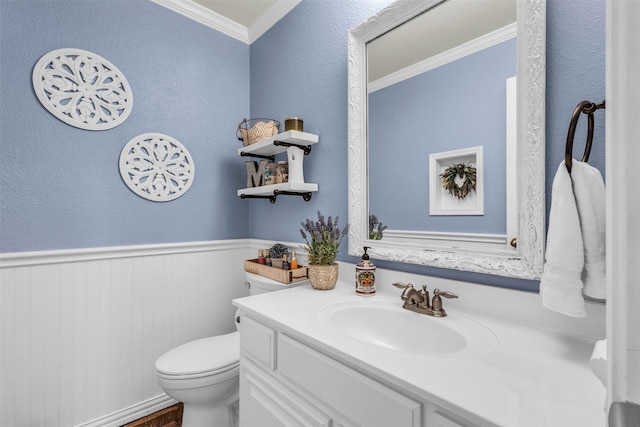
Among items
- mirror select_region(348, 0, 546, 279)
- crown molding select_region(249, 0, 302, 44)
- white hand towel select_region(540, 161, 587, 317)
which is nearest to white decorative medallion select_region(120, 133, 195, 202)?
crown molding select_region(249, 0, 302, 44)

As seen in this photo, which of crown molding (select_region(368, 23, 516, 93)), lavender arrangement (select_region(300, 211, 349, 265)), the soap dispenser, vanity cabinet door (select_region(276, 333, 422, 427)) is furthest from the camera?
lavender arrangement (select_region(300, 211, 349, 265))

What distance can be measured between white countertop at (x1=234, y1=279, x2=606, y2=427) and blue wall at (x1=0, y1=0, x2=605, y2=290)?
23 cm

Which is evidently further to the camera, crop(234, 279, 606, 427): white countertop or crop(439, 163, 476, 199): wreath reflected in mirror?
crop(439, 163, 476, 199): wreath reflected in mirror

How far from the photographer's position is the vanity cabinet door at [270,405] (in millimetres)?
863

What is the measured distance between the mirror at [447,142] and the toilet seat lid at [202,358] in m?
0.80

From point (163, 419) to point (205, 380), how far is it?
2.21 ft

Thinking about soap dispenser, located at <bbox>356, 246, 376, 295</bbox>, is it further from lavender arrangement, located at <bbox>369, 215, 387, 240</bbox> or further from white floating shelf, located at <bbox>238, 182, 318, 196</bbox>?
white floating shelf, located at <bbox>238, 182, 318, 196</bbox>

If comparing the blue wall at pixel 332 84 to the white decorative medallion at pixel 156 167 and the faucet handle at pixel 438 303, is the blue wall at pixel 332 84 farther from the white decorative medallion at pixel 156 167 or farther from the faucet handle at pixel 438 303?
the white decorative medallion at pixel 156 167

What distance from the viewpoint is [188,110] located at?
1.90 metres

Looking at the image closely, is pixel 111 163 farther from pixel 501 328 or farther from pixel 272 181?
pixel 501 328

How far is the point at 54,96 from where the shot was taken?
1.46m

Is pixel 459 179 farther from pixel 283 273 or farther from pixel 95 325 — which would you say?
pixel 95 325

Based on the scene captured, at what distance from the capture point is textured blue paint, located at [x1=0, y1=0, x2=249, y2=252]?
4.54 feet

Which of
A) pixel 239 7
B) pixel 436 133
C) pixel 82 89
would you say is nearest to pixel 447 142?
pixel 436 133
